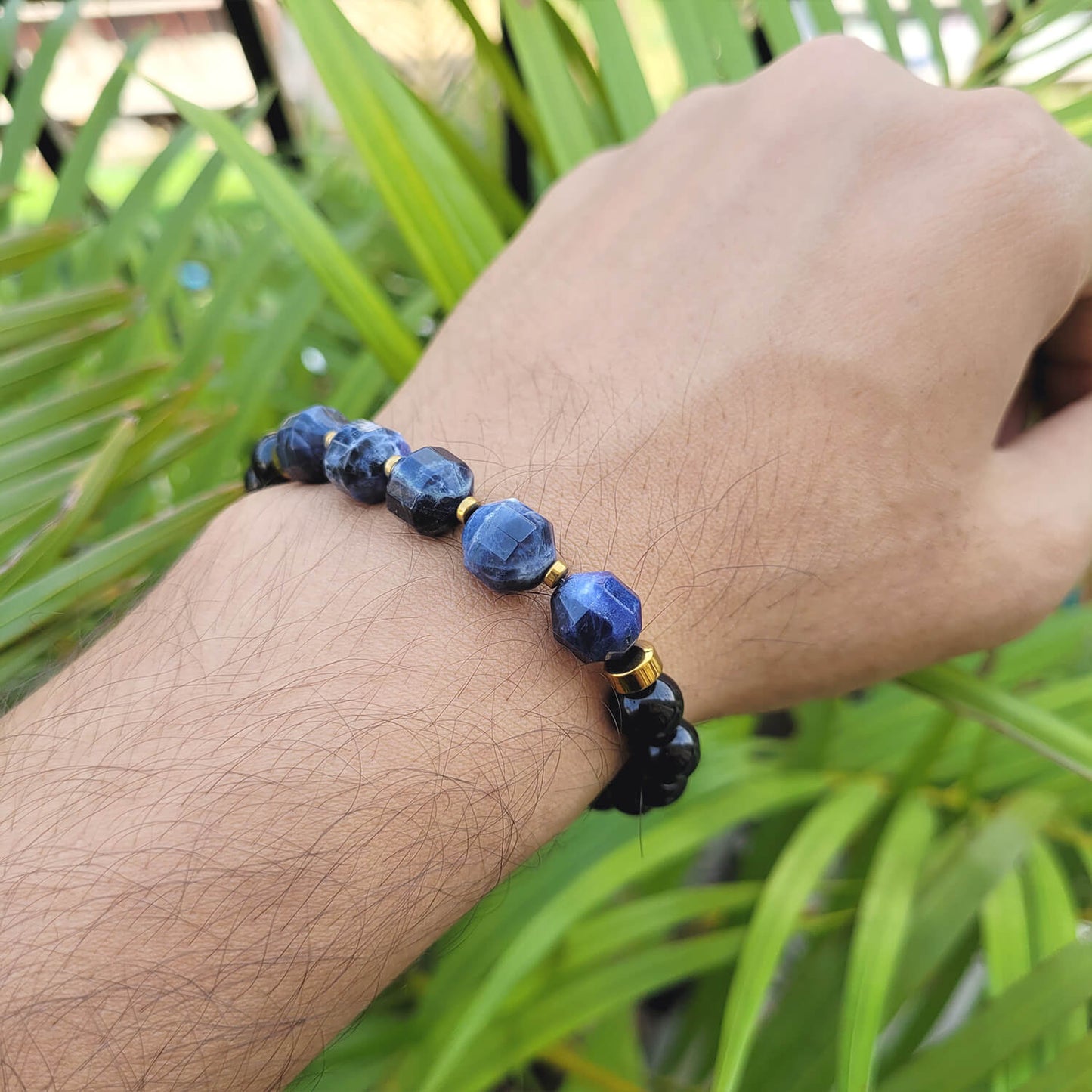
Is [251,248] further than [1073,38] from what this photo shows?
Yes

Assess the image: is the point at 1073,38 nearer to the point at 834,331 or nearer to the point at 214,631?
the point at 834,331

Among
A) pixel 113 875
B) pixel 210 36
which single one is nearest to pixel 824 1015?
pixel 113 875

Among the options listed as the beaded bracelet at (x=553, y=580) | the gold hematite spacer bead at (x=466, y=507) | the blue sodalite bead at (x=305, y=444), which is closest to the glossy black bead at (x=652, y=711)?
the beaded bracelet at (x=553, y=580)

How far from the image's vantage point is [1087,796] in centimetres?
68

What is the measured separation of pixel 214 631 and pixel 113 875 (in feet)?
0.42

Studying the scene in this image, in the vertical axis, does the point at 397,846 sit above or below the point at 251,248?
below

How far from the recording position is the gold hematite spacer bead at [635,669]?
457 millimetres

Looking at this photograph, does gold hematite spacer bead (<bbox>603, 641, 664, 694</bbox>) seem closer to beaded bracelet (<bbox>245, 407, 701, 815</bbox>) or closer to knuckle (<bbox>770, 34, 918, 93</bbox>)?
beaded bracelet (<bbox>245, 407, 701, 815</bbox>)

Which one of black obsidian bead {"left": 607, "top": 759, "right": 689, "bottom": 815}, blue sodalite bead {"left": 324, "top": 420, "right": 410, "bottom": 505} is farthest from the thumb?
blue sodalite bead {"left": 324, "top": 420, "right": 410, "bottom": 505}

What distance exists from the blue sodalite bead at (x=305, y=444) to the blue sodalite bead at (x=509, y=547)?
129 mm

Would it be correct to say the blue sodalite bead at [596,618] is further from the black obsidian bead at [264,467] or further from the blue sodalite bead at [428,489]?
the black obsidian bead at [264,467]

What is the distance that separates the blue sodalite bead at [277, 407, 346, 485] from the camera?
54cm

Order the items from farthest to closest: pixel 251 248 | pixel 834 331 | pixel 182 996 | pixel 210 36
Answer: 1. pixel 210 36
2. pixel 251 248
3. pixel 834 331
4. pixel 182 996

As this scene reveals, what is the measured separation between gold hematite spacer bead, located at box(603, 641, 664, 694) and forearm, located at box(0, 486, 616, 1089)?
0.03 metres
